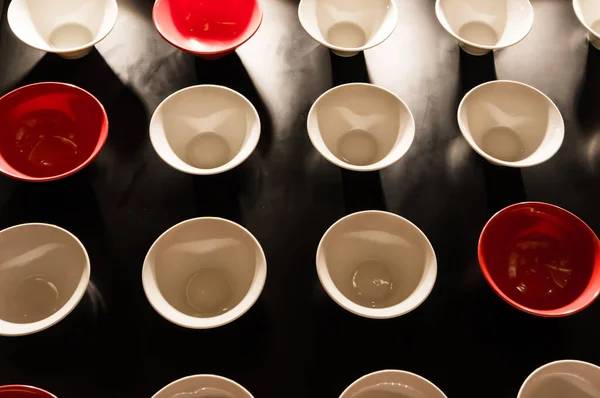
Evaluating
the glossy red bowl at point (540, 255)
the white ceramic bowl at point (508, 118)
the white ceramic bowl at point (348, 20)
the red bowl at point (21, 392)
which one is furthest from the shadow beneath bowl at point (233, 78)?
the red bowl at point (21, 392)

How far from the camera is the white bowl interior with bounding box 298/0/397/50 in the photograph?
183cm

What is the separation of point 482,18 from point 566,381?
1310 mm

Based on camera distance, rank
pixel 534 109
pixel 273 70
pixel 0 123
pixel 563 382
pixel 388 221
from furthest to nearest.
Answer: pixel 273 70, pixel 534 109, pixel 0 123, pixel 388 221, pixel 563 382

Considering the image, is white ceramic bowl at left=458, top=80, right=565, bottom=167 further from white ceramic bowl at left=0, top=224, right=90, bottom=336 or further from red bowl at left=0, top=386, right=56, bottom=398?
red bowl at left=0, top=386, right=56, bottom=398

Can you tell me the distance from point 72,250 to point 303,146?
0.77 metres

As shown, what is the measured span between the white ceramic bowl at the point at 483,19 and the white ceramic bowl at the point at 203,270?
3.65ft

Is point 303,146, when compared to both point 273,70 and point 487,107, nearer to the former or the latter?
point 273,70

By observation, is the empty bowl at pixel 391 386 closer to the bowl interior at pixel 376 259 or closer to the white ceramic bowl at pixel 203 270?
the bowl interior at pixel 376 259

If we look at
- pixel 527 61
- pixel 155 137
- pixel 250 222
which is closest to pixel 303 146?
pixel 250 222

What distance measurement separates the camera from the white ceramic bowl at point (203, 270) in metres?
1.35

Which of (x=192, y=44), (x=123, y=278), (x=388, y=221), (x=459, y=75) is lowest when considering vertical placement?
(x=123, y=278)

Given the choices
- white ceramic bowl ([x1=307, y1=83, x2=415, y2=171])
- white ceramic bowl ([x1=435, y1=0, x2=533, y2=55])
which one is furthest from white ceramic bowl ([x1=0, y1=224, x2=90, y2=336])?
white ceramic bowl ([x1=435, y1=0, x2=533, y2=55])

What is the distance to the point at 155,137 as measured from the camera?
152 cm

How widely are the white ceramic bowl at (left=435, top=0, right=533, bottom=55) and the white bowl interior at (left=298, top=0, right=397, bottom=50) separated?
231 millimetres
